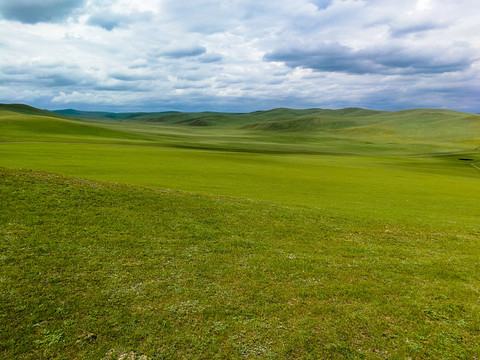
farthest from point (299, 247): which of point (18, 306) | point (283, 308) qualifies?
point (18, 306)

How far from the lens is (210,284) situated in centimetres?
1175

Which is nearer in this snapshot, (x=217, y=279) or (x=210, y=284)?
(x=210, y=284)

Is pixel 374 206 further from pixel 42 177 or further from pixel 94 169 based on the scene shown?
pixel 94 169

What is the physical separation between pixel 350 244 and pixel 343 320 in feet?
26.2

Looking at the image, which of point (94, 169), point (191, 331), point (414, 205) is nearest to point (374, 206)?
point (414, 205)

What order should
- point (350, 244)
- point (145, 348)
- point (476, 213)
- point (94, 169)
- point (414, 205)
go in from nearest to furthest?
1. point (145, 348)
2. point (350, 244)
3. point (476, 213)
4. point (414, 205)
5. point (94, 169)

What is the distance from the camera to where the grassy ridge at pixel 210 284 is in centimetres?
881

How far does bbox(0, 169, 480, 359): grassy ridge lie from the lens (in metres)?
Result: 8.81

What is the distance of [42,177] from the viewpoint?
2048 centimetres

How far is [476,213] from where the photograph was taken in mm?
29047

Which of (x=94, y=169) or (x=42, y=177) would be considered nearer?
(x=42, y=177)

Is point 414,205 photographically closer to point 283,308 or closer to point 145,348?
point 283,308

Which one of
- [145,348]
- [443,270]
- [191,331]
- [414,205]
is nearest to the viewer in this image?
[145,348]

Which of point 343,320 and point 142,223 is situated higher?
point 142,223
